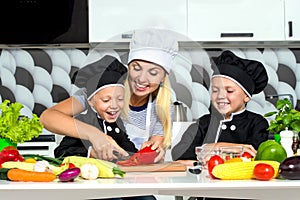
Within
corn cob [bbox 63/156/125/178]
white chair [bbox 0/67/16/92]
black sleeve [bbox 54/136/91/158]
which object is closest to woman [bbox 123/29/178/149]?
corn cob [bbox 63/156/125/178]

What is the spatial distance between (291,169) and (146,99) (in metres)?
0.46

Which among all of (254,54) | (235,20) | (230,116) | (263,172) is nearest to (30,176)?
(263,172)

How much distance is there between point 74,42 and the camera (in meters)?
3.82

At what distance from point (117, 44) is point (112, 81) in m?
2.01

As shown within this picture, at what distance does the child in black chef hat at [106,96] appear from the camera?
175 centimetres

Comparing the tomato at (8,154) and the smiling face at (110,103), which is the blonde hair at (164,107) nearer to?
the smiling face at (110,103)

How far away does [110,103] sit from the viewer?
5.75 ft

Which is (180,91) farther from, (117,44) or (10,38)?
(10,38)

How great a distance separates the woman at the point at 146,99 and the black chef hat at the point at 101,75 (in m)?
0.04

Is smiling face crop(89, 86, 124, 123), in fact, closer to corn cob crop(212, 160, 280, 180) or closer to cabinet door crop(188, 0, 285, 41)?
corn cob crop(212, 160, 280, 180)

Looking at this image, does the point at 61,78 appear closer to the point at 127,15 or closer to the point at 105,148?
the point at 127,15

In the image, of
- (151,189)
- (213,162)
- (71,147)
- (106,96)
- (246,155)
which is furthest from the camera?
(71,147)

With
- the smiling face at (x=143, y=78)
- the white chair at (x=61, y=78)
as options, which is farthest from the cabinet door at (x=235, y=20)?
the smiling face at (x=143, y=78)

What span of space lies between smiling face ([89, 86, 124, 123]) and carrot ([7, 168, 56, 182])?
0.25m
